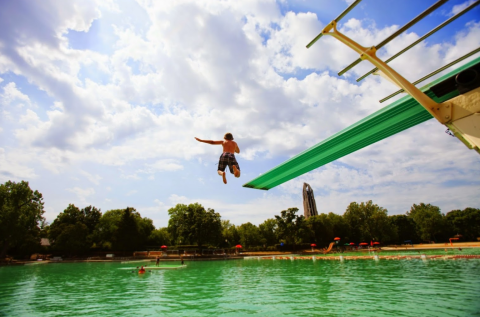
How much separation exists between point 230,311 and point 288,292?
415cm

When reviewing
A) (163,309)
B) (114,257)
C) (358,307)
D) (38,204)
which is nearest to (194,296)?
(163,309)

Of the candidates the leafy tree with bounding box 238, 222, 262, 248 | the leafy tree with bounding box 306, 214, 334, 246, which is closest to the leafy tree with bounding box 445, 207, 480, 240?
the leafy tree with bounding box 306, 214, 334, 246

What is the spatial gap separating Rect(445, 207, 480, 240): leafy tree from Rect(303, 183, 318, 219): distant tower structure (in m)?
50.9

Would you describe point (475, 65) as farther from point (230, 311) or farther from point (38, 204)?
point (38, 204)

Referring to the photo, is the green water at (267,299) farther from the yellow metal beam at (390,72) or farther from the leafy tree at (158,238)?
the leafy tree at (158,238)

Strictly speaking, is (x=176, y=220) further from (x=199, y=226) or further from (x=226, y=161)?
(x=226, y=161)

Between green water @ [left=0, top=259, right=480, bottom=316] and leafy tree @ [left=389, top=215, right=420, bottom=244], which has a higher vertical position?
leafy tree @ [left=389, top=215, right=420, bottom=244]

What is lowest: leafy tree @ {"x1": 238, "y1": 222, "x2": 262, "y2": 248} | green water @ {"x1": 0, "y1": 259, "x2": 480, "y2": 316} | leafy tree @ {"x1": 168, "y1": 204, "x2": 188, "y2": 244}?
green water @ {"x1": 0, "y1": 259, "x2": 480, "y2": 316}

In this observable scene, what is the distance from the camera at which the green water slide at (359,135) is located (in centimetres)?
509

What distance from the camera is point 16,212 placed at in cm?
3838

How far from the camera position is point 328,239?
5825cm

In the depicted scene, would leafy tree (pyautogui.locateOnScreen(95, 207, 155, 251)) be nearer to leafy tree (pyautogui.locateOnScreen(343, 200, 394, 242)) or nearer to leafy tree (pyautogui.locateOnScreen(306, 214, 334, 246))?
leafy tree (pyautogui.locateOnScreen(306, 214, 334, 246))

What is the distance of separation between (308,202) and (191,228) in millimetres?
76465

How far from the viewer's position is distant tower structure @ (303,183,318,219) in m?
110
